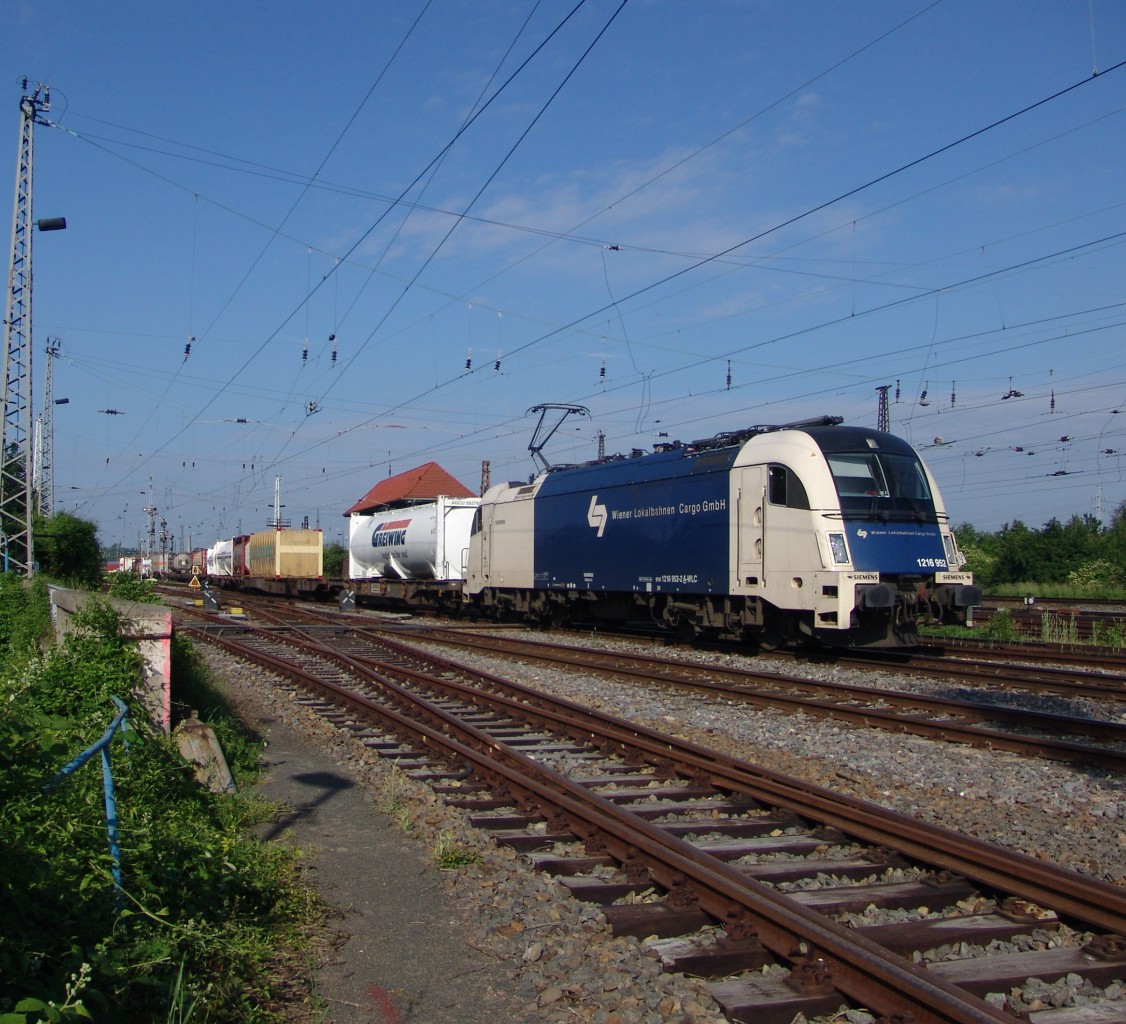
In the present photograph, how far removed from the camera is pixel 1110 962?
4.27 metres

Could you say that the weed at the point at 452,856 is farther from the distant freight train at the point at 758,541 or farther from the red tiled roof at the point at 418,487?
the red tiled roof at the point at 418,487

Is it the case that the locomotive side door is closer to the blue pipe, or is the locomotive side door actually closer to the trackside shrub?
the trackside shrub

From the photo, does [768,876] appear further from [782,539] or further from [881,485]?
[881,485]

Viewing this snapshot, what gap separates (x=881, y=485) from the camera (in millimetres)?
14938

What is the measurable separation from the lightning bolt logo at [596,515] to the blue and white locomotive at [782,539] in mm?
41

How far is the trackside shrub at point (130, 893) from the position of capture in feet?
11.7

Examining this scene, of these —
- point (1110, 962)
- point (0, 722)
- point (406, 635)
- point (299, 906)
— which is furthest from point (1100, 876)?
point (406, 635)

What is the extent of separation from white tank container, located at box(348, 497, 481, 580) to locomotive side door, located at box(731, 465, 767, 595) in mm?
14538

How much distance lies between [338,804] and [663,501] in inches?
449

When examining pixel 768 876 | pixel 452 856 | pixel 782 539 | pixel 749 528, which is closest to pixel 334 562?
pixel 749 528

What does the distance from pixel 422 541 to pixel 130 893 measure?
2670 centimetres

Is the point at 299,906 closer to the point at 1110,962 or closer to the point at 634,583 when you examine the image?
the point at 1110,962

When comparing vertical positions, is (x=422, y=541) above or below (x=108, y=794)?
above

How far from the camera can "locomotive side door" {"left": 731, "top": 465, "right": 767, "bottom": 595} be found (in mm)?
15359
